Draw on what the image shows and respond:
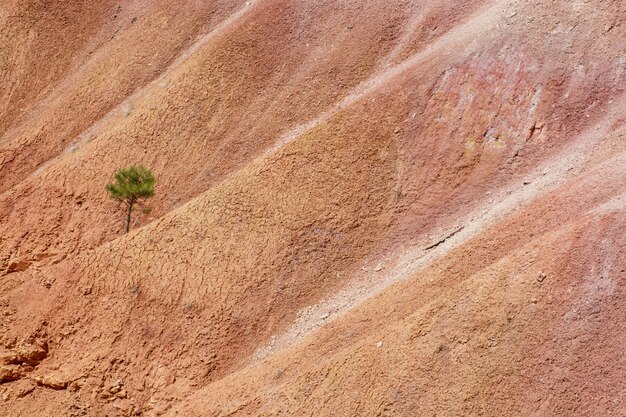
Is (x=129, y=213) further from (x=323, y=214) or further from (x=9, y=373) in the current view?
(x=323, y=214)

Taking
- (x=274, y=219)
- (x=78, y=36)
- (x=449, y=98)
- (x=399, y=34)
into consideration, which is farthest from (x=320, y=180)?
(x=78, y=36)

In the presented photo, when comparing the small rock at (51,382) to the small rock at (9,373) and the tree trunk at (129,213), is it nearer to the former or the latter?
the small rock at (9,373)

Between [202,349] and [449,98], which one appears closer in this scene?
[202,349]

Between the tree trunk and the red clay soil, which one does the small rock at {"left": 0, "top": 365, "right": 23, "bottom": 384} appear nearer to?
the red clay soil

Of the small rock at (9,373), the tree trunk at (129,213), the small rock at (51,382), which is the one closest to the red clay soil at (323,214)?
the small rock at (51,382)

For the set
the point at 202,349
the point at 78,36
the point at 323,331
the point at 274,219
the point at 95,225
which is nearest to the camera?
the point at 323,331

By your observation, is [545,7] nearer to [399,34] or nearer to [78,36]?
[399,34]

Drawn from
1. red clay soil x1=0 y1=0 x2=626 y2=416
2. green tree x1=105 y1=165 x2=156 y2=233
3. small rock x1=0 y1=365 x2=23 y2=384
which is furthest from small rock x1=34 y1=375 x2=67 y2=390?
green tree x1=105 y1=165 x2=156 y2=233
